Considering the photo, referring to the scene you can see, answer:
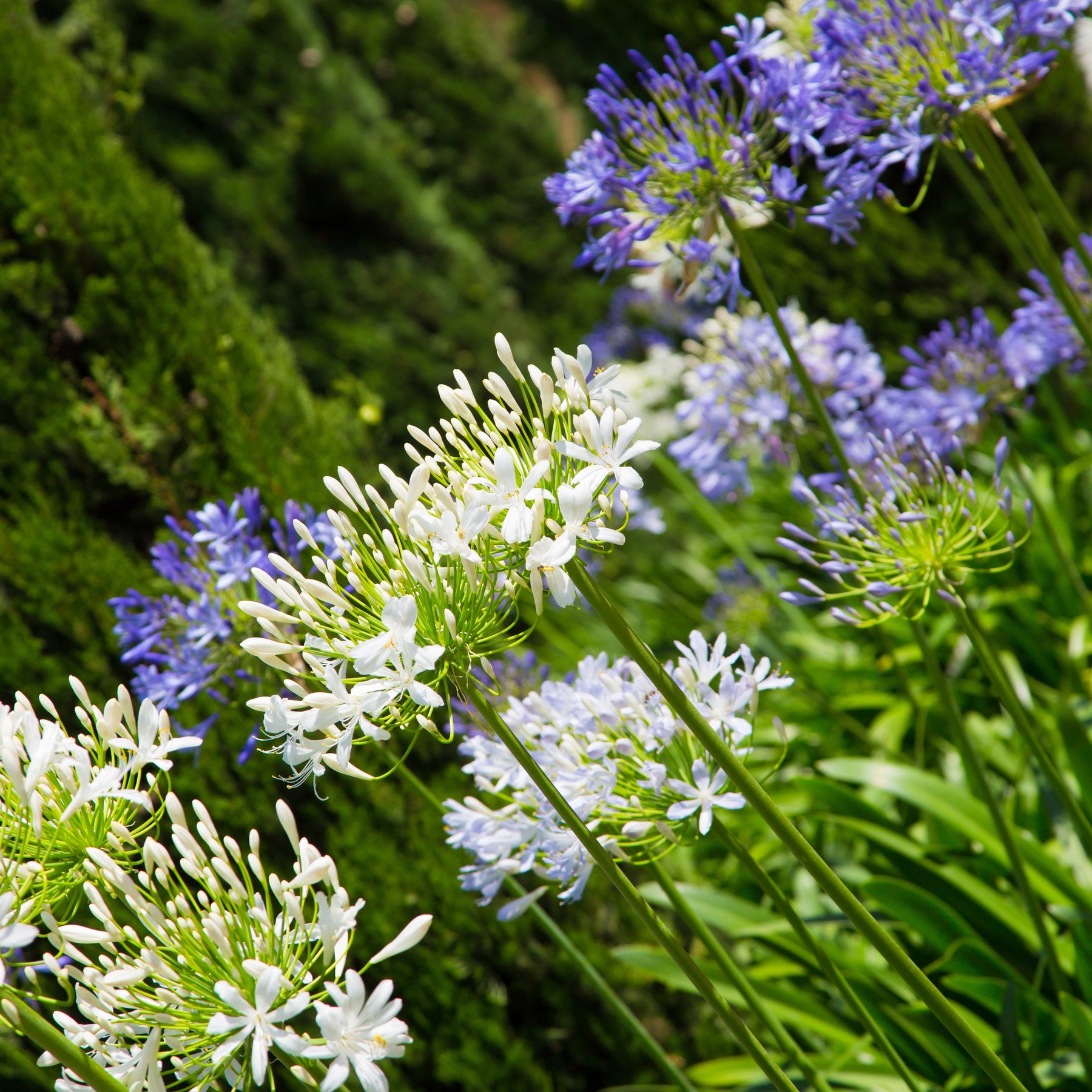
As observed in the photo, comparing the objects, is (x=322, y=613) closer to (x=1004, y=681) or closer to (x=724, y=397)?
(x=1004, y=681)

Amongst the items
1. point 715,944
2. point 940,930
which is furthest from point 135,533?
point 940,930

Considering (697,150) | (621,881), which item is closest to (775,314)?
(697,150)

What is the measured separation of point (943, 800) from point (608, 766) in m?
1.59

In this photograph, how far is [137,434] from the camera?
2.82 meters

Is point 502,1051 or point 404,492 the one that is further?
point 502,1051

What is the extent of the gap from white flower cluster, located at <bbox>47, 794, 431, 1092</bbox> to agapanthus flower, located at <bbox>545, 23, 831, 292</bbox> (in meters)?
1.52

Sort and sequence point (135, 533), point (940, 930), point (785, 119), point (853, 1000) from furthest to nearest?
point (135, 533) → point (940, 930) → point (785, 119) → point (853, 1000)

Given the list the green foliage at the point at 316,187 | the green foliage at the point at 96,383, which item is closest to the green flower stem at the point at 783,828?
the green foliage at the point at 96,383

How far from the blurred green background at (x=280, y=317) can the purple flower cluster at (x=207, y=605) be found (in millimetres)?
478

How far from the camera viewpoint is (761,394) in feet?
9.98

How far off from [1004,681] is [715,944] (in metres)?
0.73

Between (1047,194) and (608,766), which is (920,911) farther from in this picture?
(1047,194)

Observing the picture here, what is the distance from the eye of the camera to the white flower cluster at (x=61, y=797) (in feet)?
3.69

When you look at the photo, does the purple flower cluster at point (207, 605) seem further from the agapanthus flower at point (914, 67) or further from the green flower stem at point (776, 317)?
the agapanthus flower at point (914, 67)
